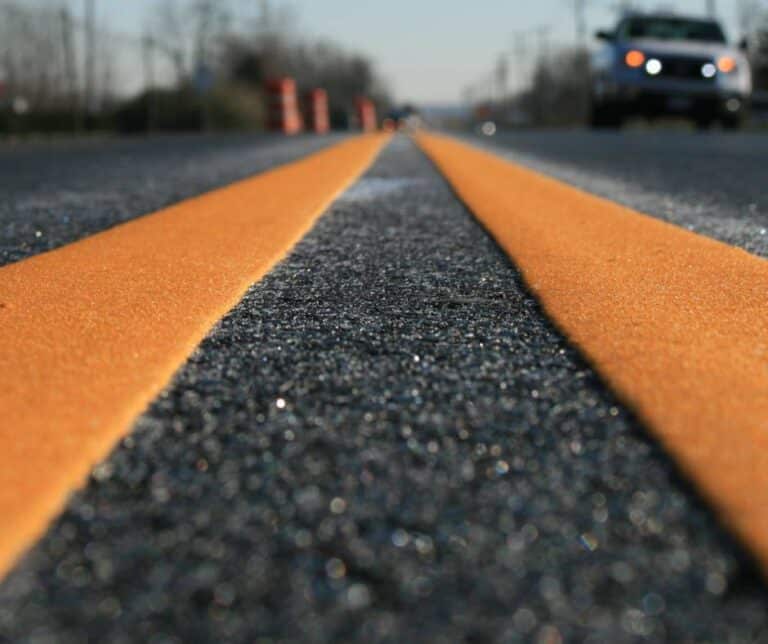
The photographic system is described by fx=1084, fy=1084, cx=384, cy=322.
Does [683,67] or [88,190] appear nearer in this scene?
[88,190]

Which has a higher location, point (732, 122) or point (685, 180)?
point (732, 122)

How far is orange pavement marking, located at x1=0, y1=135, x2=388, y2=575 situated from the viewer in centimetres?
133

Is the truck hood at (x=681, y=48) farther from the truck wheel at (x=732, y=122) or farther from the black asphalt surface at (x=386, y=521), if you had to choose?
the black asphalt surface at (x=386, y=521)

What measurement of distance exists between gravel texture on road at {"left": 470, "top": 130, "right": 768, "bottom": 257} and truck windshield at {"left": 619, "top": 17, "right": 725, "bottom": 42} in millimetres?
7976

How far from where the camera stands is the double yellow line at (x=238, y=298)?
4.36 feet

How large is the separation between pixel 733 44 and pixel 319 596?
22.2m

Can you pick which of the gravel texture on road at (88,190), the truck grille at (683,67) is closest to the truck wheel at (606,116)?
the truck grille at (683,67)

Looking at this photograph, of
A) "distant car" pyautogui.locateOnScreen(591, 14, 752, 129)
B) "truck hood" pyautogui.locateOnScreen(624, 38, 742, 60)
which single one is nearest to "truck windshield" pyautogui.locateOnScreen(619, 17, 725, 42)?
"distant car" pyautogui.locateOnScreen(591, 14, 752, 129)

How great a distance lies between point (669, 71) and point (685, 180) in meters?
13.5

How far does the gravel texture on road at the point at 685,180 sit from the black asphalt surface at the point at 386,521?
2281 millimetres

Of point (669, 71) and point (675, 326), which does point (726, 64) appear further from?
point (675, 326)

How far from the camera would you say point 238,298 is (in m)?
2.71

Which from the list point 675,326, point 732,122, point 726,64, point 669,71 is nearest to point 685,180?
point 675,326

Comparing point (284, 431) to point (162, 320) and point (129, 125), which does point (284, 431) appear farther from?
point (129, 125)
